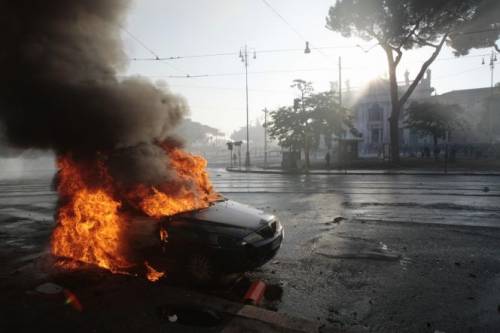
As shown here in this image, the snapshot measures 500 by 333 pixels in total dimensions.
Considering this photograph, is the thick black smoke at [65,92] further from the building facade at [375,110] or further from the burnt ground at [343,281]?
the building facade at [375,110]

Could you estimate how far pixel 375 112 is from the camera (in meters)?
62.8

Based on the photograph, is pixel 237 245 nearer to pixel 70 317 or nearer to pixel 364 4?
pixel 70 317

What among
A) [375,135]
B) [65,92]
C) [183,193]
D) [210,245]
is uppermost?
[375,135]

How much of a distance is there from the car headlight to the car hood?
0.38 feet

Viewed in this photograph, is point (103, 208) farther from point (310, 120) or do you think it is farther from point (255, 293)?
point (310, 120)

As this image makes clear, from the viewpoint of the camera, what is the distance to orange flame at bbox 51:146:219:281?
5.72m

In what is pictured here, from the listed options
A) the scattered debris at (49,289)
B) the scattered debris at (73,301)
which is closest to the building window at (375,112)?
the scattered debris at (49,289)

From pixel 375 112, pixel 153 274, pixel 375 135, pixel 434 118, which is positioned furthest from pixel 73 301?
pixel 375 112

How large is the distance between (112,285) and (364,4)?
32.3m

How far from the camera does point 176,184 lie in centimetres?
614

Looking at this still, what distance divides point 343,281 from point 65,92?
18.5ft

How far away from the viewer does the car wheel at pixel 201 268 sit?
524cm

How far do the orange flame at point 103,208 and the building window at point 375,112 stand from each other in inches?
2363

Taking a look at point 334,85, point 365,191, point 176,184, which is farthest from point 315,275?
point 334,85
